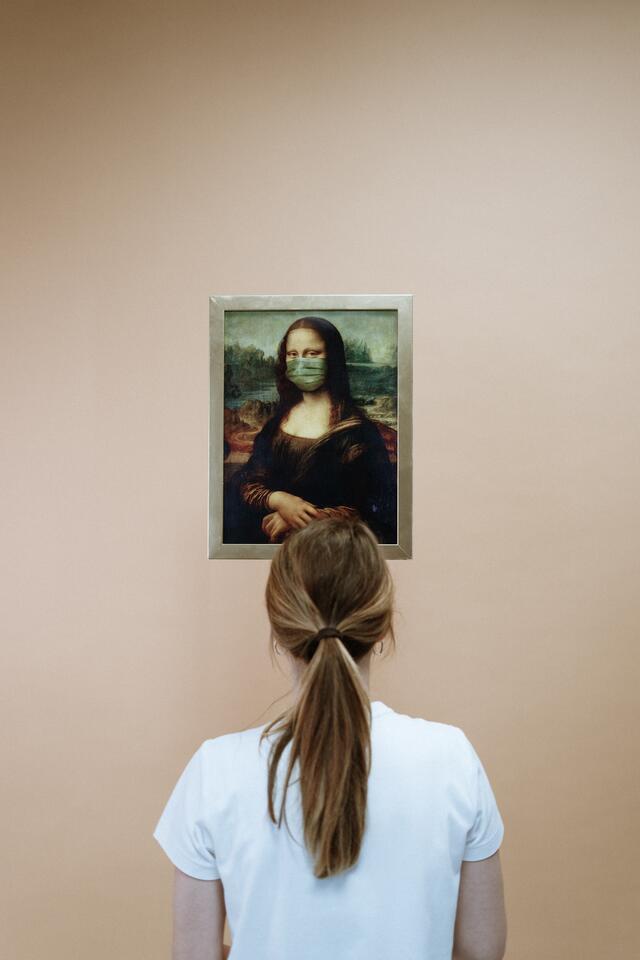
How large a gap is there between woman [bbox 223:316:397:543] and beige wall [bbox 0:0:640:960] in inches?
4.2

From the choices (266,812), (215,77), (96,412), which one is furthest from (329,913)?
(215,77)

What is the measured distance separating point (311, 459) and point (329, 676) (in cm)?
106

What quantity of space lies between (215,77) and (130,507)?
118 cm

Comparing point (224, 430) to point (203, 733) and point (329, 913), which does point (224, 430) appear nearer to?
point (203, 733)

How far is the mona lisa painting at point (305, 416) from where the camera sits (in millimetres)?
2047

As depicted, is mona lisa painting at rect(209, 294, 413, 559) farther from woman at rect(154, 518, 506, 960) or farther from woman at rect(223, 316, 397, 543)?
woman at rect(154, 518, 506, 960)

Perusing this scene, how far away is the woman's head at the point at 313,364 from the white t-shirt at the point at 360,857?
1.12 meters

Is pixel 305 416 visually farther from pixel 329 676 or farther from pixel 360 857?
pixel 360 857

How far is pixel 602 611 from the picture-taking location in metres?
2.03

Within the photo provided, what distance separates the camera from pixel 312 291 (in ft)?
6.77

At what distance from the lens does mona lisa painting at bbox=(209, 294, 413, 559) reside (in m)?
2.05

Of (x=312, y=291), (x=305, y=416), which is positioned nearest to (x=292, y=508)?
(x=305, y=416)

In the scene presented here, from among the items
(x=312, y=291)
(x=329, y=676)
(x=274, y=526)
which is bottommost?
(x=329, y=676)

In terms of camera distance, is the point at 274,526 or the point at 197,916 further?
the point at 274,526
